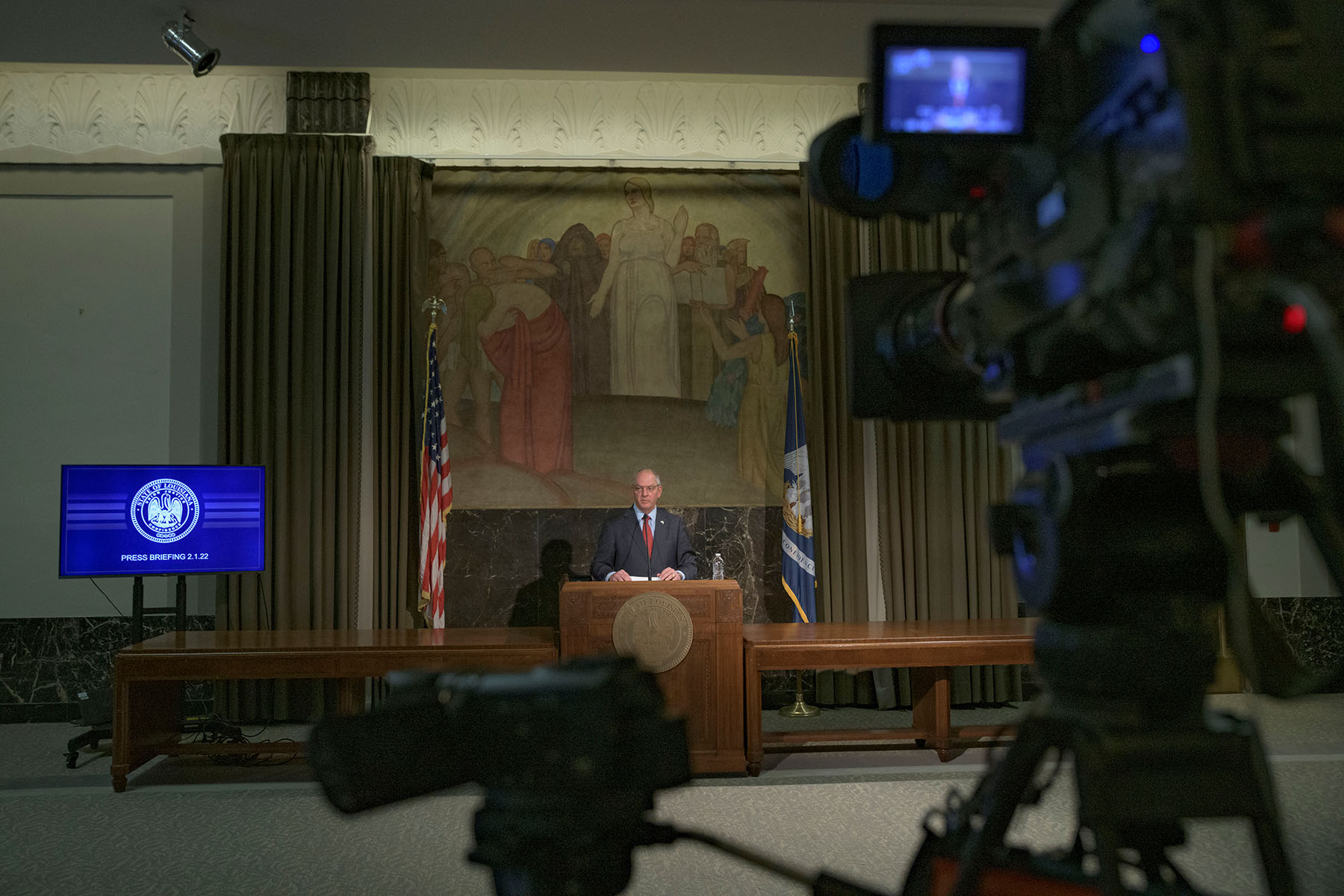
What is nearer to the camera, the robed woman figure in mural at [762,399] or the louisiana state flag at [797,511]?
the louisiana state flag at [797,511]

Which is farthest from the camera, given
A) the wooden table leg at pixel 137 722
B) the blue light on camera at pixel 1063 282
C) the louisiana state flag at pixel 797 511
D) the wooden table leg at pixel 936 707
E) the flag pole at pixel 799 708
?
the flag pole at pixel 799 708

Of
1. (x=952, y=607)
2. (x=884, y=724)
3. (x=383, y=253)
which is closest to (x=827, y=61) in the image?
(x=383, y=253)

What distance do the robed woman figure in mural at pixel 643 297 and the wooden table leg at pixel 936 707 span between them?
2.67 metres

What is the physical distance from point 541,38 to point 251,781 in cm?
450

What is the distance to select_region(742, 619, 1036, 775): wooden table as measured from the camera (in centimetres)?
499

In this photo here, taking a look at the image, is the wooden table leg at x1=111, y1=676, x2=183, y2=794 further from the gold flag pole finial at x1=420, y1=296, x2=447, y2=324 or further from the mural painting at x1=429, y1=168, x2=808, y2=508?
the gold flag pole finial at x1=420, y1=296, x2=447, y2=324

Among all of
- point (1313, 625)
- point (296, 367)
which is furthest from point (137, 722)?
point (1313, 625)

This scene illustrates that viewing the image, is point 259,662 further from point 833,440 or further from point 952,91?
point 952,91

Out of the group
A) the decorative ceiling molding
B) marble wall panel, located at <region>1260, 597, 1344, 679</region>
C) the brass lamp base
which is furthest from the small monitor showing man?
marble wall panel, located at <region>1260, 597, 1344, 679</region>

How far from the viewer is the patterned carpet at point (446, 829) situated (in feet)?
11.3

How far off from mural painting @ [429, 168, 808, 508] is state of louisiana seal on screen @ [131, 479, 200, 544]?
1721mm

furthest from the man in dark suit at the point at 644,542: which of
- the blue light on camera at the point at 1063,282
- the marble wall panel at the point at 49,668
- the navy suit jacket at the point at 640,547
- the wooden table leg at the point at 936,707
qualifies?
the blue light on camera at the point at 1063,282

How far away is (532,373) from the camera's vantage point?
6.83m

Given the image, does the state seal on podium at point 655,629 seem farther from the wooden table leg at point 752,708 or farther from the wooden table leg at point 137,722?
the wooden table leg at point 137,722
